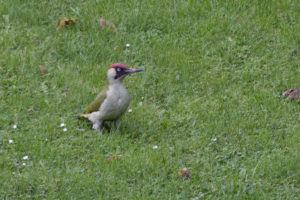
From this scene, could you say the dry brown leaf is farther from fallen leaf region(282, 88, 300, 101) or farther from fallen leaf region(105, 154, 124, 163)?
fallen leaf region(105, 154, 124, 163)

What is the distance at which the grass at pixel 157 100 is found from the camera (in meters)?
6.81

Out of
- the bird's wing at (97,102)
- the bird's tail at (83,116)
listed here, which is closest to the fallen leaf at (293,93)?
the bird's wing at (97,102)

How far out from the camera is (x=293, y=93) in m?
8.42

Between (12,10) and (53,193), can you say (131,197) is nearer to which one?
(53,193)

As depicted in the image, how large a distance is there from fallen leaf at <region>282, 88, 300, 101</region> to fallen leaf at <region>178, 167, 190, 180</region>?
7.38ft

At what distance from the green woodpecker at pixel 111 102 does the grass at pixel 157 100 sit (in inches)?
7.5

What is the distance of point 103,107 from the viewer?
787 centimetres

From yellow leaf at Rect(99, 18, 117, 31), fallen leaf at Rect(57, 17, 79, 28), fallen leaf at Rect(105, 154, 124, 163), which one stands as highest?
fallen leaf at Rect(57, 17, 79, 28)

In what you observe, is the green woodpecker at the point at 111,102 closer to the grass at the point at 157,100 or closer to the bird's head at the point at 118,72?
the bird's head at the point at 118,72

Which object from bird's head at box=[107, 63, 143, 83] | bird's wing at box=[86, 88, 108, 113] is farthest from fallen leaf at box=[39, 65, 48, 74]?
bird's head at box=[107, 63, 143, 83]

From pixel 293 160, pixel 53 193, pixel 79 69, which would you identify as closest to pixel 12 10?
pixel 79 69

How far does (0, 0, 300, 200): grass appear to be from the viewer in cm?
681

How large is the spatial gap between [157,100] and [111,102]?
3.51 feet

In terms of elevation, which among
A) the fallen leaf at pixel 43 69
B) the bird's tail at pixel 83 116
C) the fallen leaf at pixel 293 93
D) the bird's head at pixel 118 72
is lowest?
the bird's tail at pixel 83 116
